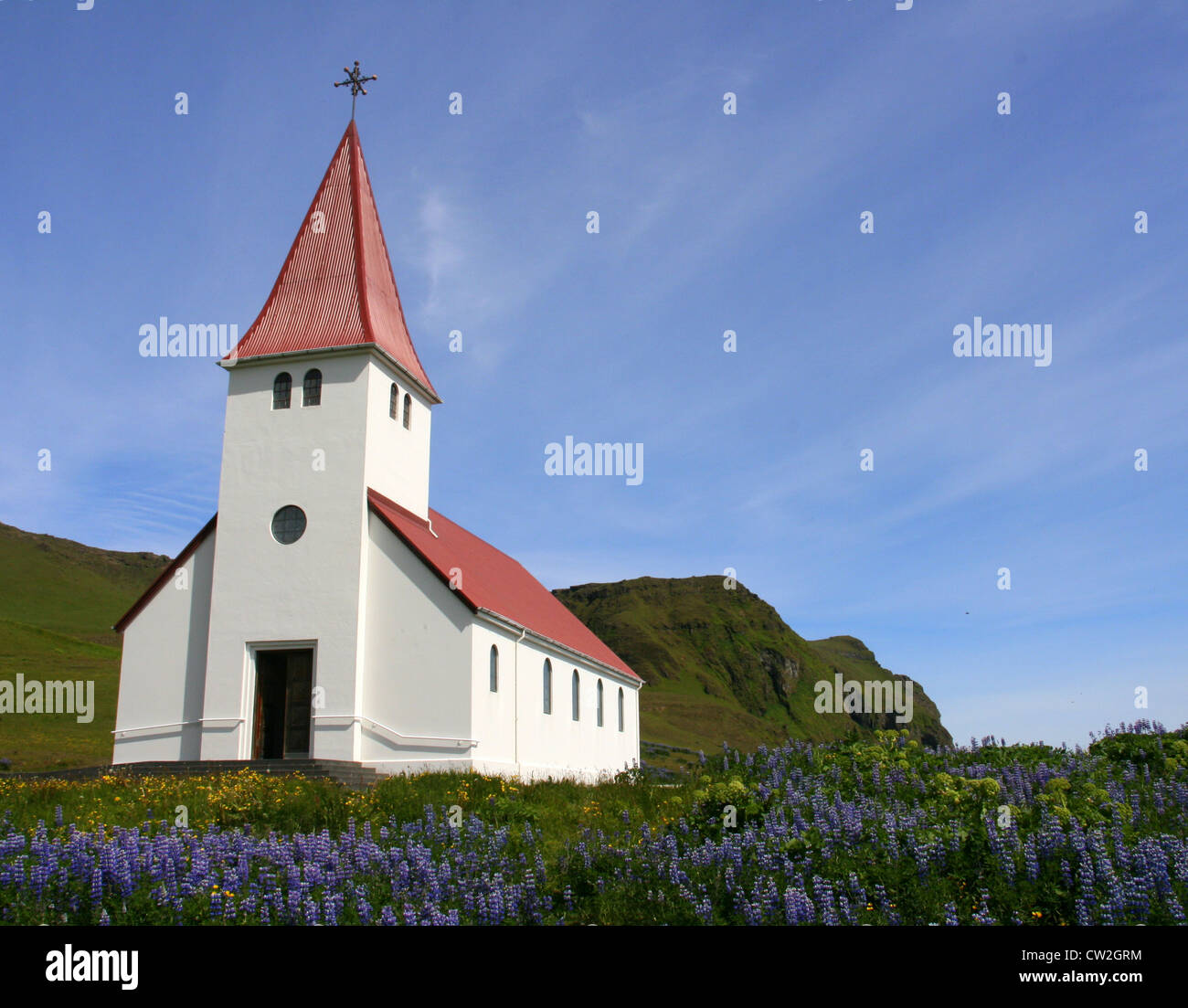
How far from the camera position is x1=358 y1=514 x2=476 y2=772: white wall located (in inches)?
778

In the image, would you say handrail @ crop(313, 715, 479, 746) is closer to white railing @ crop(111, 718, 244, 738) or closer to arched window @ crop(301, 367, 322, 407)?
white railing @ crop(111, 718, 244, 738)

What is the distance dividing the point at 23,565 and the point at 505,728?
360 feet

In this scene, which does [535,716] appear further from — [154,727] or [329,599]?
[154,727]

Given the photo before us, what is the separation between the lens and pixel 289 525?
2169cm

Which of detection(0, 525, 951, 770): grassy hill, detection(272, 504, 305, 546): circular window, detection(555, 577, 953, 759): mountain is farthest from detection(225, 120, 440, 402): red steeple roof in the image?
detection(555, 577, 953, 759): mountain

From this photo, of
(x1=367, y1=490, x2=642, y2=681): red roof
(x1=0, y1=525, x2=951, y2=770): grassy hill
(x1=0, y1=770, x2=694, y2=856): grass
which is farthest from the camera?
(x1=0, y1=525, x2=951, y2=770): grassy hill

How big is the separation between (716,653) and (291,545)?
4946 inches

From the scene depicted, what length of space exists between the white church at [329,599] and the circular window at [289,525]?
0.04m

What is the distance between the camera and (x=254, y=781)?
1669 cm

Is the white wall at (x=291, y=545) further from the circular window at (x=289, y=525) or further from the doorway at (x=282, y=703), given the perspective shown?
the doorway at (x=282, y=703)

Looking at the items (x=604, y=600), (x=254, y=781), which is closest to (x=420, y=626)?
(x=254, y=781)

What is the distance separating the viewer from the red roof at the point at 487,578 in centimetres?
2098

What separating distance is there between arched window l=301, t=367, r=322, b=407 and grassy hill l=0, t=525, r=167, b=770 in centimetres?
1359
